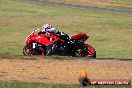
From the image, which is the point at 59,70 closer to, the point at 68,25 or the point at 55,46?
the point at 55,46

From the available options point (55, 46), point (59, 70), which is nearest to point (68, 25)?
point (55, 46)

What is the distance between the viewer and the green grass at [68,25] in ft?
76.0

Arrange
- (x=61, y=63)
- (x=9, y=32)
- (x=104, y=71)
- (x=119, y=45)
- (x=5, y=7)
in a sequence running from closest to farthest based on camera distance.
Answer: (x=104, y=71) < (x=61, y=63) < (x=119, y=45) < (x=9, y=32) < (x=5, y=7)

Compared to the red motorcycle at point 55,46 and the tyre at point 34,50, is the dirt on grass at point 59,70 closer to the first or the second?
the red motorcycle at point 55,46

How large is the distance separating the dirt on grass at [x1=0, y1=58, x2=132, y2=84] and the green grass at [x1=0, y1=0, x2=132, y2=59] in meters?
6.10

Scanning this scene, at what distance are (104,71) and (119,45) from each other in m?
11.7

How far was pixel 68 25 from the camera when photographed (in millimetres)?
33469

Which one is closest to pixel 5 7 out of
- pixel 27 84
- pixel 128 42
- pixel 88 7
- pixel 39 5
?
pixel 39 5

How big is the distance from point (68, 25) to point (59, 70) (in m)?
20.9

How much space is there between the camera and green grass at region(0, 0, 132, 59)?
76.0 feet

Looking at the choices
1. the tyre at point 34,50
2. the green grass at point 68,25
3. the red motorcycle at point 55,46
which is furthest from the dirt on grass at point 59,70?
the green grass at point 68,25

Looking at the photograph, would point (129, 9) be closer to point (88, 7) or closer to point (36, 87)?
point (88, 7)

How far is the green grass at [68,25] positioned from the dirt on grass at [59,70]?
6.10 meters

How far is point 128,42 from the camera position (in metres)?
25.6
